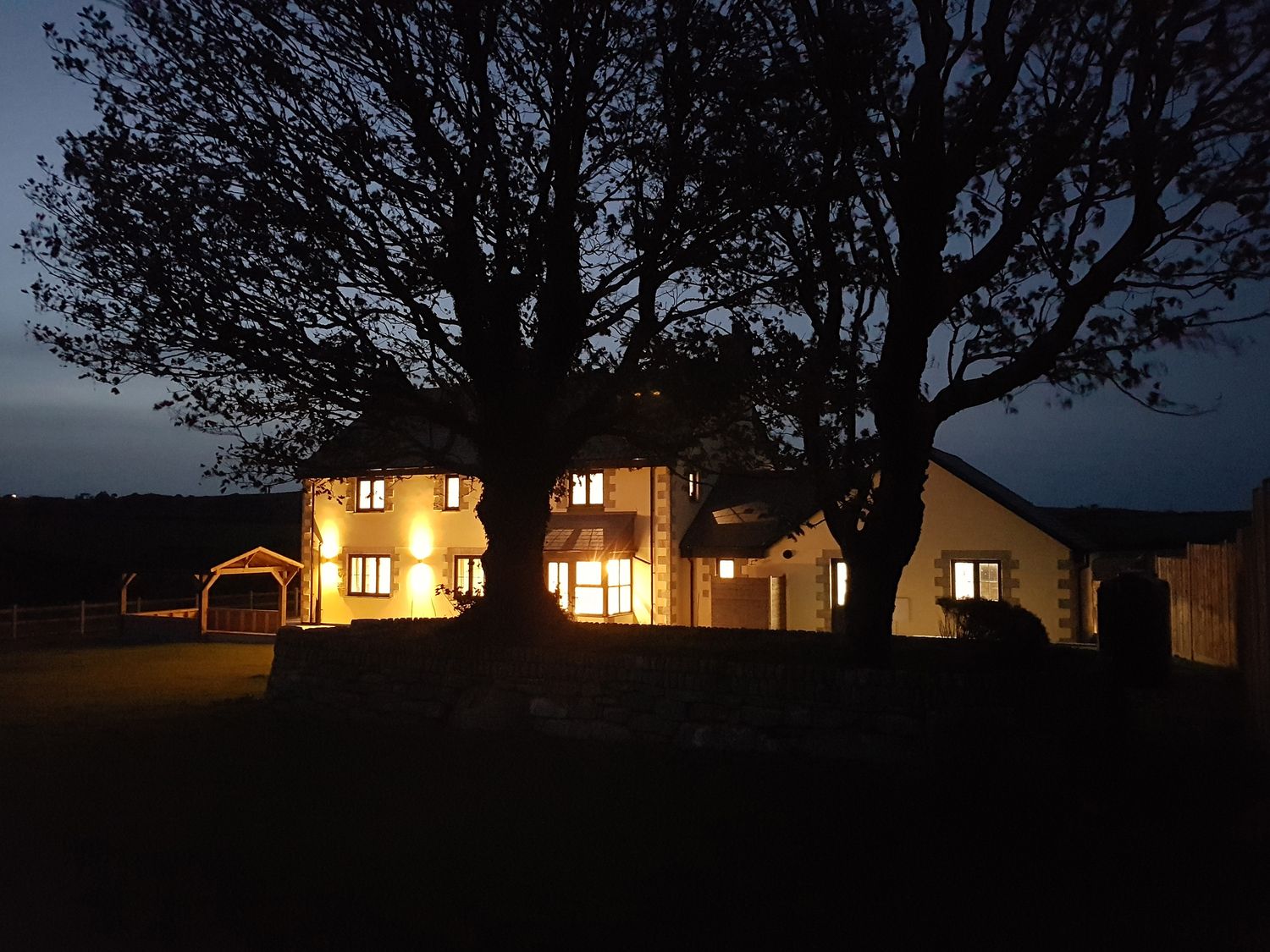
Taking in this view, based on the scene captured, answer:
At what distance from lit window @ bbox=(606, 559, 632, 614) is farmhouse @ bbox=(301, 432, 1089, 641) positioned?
0.03 meters

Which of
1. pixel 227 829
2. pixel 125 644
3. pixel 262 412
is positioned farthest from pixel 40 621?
pixel 227 829

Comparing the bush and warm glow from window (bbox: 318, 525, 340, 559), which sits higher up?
warm glow from window (bbox: 318, 525, 340, 559)

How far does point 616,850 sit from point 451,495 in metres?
23.8

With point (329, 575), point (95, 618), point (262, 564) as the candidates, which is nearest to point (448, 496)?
point (329, 575)

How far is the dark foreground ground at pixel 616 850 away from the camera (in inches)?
212

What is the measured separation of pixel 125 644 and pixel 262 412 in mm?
19754

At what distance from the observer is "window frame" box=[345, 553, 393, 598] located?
1211 inches

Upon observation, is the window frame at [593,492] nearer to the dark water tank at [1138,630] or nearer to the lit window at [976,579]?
the lit window at [976,579]

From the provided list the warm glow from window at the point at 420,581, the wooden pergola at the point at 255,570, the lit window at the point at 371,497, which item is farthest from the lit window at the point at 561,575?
the wooden pergola at the point at 255,570

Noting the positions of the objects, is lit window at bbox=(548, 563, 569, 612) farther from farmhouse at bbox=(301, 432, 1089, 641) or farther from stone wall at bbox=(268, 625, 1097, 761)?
stone wall at bbox=(268, 625, 1097, 761)

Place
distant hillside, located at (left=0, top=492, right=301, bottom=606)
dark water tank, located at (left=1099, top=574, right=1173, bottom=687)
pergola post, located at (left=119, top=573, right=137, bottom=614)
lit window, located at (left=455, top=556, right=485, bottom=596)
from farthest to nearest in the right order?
distant hillside, located at (left=0, top=492, right=301, bottom=606) → pergola post, located at (left=119, top=573, right=137, bottom=614) → lit window, located at (left=455, top=556, right=485, bottom=596) → dark water tank, located at (left=1099, top=574, right=1173, bottom=687)

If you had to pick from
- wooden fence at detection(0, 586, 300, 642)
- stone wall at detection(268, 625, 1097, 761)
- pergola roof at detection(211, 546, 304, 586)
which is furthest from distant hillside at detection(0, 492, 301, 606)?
stone wall at detection(268, 625, 1097, 761)

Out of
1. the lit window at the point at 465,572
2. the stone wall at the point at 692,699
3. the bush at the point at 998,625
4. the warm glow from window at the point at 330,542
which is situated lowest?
the stone wall at the point at 692,699

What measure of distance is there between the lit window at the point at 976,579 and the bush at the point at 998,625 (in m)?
4.20
